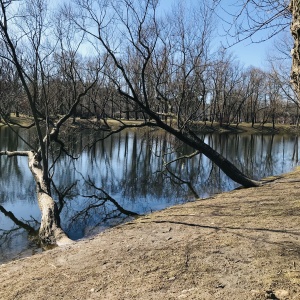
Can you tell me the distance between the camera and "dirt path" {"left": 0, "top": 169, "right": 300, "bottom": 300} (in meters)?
3.34

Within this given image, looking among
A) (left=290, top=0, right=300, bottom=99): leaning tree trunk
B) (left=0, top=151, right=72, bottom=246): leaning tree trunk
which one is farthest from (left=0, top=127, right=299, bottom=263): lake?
(left=290, top=0, right=300, bottom=99): leaning tree trunk

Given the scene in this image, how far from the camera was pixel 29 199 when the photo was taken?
10555 mm

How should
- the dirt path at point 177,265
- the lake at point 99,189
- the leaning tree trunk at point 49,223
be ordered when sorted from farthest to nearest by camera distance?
the lake at point 99,189, the leaning tree trunk at point 49,223, the dirt path at point 177,265

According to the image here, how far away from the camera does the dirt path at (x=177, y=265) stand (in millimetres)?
3336

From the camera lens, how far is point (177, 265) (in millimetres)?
3953

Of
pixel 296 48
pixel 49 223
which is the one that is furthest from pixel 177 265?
pixel 49 223

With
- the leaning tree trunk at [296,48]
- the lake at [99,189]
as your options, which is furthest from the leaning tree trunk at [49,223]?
the leaning tree trunk at [296,48]

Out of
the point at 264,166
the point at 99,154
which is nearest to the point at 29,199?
the point at 99,154

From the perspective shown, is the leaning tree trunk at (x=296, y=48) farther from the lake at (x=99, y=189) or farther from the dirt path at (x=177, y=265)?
the lake at (x=99, y=189)

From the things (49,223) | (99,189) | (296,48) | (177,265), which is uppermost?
(296,48)

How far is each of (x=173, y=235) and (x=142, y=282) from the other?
5.93 ft

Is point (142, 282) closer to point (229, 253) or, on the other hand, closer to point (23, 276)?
point (229, 253)

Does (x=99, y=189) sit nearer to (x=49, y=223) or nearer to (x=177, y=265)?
(x=49, y=223)

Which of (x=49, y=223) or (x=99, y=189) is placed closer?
(x=49, y=223)
